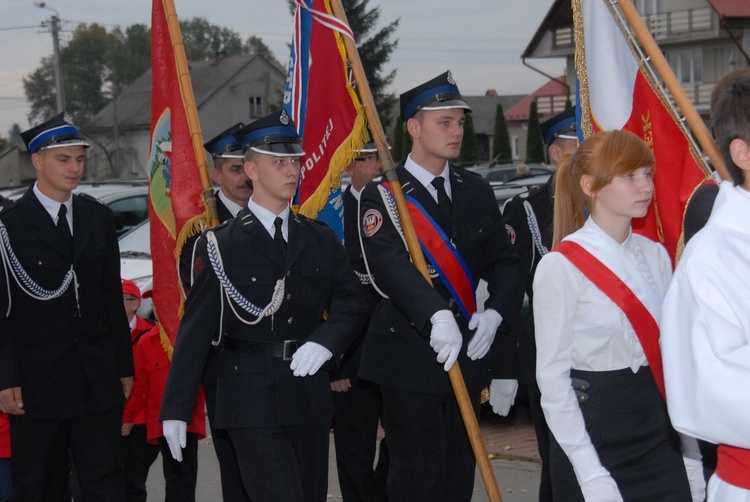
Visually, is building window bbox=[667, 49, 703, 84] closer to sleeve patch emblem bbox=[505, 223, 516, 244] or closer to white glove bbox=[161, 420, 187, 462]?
sleeve patch emblem bbox=[505, 223, 516, 244]

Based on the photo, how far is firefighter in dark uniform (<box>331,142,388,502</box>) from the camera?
5656 mm

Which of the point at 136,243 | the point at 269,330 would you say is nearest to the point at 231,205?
→ the point at 269,330

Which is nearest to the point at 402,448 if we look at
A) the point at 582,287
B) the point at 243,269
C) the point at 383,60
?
the point at 243,269

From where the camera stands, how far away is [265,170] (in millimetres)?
4555

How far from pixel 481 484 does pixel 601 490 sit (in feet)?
11.6

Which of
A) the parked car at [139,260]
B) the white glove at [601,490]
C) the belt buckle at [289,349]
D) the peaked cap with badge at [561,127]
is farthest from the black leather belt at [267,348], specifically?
the parked car at [139,260]

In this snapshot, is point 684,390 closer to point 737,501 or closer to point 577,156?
point 737,501

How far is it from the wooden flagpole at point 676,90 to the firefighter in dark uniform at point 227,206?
199 cm

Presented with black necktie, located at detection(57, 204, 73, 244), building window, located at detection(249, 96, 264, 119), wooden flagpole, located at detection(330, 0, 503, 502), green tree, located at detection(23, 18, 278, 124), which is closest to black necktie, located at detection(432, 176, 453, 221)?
wooden flagpole, located at detection(330, 0, 503, 502)

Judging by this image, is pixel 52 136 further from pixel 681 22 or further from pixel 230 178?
pixel 681 22

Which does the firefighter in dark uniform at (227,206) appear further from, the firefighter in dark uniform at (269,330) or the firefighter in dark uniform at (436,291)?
the firefighter in dark uniform at (436,291)

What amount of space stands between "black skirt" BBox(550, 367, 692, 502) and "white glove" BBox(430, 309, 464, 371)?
117 cm

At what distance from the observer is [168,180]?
19.9 feet

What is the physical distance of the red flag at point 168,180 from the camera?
19.0 feet
